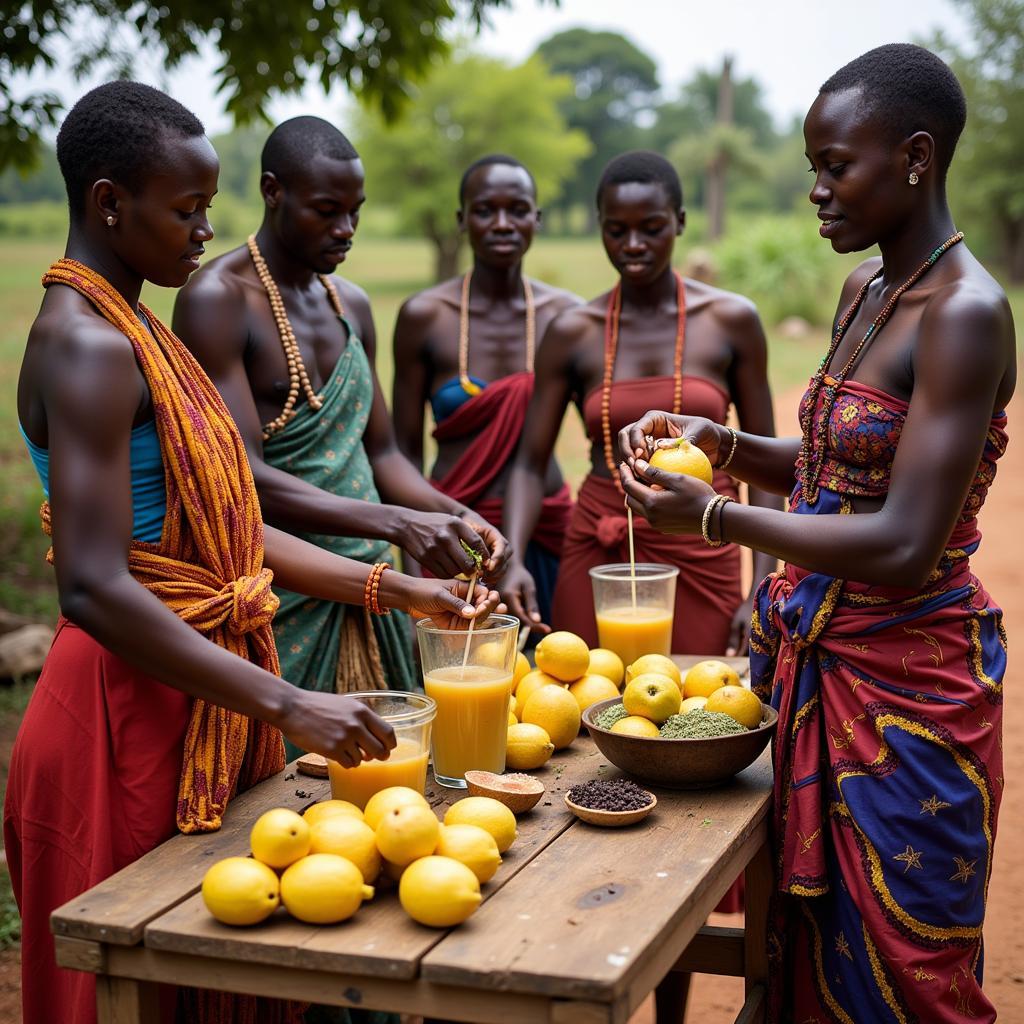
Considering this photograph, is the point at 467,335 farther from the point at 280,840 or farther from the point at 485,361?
the point at 280,840

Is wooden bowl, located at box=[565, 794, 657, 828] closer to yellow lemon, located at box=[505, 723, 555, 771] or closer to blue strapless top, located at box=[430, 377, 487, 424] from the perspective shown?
yellow lemon, located at box=[505, 723, 555, 771]

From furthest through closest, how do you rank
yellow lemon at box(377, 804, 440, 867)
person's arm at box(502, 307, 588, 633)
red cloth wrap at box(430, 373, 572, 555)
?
red cloth wrap at box(430, 373, 572, 555), person's arm at box(502, 307, 588, 633), yellow lemon at box(377, 804, 440, 867)

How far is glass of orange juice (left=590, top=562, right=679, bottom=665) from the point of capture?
127 inches

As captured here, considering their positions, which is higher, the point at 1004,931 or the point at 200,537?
the point at 200,537

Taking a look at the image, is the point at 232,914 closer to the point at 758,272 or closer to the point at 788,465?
the point at 788,465

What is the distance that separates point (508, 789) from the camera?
236 cm

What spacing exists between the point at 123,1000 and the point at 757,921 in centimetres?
148

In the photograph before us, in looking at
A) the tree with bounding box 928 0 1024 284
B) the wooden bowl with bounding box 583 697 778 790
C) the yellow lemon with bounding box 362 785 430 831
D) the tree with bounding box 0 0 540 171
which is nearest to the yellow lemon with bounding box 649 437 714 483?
the wooden bowl with bounding box 583 697 778 790

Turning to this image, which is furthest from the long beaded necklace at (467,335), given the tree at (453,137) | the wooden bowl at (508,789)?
the tree at (453,137)

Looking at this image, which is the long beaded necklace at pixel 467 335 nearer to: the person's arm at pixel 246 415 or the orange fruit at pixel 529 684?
the person's arm at pixel 246 415

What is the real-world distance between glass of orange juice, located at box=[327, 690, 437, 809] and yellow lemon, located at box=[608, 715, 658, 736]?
0.40 meters

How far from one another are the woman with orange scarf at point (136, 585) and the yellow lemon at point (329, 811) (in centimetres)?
9

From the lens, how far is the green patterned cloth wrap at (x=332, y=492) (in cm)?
345

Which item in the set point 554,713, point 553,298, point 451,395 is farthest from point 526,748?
point 553,298
